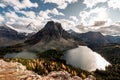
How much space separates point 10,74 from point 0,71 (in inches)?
126

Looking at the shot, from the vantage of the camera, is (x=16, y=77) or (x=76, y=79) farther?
(x=76, y=79)

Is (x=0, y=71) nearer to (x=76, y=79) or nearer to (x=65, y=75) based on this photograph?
(x=65, y=75)

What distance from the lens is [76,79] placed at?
33.1 metres

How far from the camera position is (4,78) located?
2788cm

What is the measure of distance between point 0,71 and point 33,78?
8.22 meters

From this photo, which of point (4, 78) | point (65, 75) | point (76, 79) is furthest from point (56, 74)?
point (4, 78)

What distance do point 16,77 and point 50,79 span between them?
530 centimetres

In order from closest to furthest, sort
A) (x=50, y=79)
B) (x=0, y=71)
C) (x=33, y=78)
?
(x=33, y=78), (x=50, y=79), (x=0, y=71)

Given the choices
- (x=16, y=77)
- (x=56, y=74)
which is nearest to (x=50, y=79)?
(x=56, y=74)

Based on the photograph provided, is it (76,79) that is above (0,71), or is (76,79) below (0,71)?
below

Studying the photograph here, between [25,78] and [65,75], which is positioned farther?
[65,75]

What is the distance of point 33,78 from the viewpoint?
1084 inches

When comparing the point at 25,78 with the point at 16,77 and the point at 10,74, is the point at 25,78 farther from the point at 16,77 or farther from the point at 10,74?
the point at 10,74

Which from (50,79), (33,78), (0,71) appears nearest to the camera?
(33,78)
